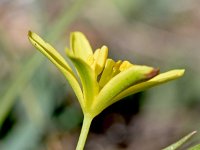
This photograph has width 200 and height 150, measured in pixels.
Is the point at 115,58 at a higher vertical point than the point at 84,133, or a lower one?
lower

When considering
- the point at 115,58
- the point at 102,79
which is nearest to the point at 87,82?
the point at 102,79

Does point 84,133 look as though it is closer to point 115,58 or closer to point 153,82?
point 153,82

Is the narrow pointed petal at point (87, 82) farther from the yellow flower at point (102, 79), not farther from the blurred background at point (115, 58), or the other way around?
the blurred background at point (115, 58)

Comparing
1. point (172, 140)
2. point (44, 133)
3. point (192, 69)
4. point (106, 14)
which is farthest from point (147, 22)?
point (44, 133)

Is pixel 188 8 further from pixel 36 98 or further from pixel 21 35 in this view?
pixel 36 98

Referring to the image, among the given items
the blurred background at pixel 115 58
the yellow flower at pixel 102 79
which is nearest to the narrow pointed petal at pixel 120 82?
the yellow flower at pixel 102 79

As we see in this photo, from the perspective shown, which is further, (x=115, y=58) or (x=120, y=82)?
(x=115, y=58)

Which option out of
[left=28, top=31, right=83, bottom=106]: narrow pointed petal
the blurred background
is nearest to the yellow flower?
[left=28, top=31, right=83, bottom=106]: narrow pointed petal

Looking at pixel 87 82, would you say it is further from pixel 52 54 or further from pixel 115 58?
pixel 115 58
